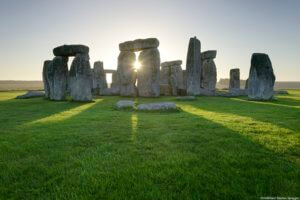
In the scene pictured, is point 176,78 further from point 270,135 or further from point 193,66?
point 270,135

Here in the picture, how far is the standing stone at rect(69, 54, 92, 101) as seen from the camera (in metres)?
12.1

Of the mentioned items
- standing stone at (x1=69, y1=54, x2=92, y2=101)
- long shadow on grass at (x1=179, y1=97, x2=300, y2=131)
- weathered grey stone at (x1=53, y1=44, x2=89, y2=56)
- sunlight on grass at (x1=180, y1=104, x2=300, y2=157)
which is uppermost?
weathered grey stone at (x1=53, y1=44, x2=89, y2=56)

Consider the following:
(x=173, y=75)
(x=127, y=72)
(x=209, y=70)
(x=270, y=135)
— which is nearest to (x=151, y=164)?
(x=270, y=135)

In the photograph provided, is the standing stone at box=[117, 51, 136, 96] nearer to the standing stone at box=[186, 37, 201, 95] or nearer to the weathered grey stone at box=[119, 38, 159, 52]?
the weathered grey stone at box=[119, 38, 159, 52]

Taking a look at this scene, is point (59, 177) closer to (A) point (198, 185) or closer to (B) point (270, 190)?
(A) point (198, 185)

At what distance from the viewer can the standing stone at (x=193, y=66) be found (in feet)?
51.6

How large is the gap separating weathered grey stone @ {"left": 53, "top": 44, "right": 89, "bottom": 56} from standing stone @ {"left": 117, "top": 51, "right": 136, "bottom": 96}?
14.2ft

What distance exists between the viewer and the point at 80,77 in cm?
1207

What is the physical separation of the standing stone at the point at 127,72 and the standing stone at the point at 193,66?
4.09m

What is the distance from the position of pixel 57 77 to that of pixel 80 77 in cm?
176

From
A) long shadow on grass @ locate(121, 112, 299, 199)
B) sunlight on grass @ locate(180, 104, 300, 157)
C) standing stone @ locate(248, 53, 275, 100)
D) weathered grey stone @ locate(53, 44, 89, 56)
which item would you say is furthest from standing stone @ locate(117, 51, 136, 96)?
long shadow on grass @ locate(121, 112, 299, 199)

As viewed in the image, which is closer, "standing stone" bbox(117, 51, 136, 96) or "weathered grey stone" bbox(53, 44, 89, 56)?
"weathered grey stone" bbox(53, 44, 89, 56)

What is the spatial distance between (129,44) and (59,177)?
46.7 ft

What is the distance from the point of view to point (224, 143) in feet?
12.5
